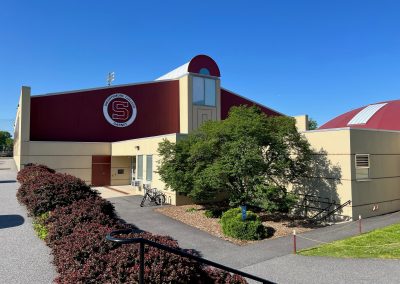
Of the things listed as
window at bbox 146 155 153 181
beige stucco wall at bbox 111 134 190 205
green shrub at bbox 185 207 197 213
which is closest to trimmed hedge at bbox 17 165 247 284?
green shrub at bbox 185 207 197 213

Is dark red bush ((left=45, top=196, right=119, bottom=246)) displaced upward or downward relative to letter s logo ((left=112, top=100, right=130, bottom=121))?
downward

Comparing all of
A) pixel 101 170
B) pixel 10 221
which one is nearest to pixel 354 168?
pixel 10 221

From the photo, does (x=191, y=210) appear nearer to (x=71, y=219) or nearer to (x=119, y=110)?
(x=71, y=219)

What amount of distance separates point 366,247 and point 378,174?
6.61 m

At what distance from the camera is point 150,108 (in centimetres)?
3366

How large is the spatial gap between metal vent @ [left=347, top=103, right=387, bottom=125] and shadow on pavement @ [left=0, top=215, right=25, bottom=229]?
27.2 meters

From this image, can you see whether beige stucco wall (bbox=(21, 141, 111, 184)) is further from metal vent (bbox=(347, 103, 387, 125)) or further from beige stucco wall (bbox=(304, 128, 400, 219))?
metal vent (bbox=(347, 103, 387, 125))

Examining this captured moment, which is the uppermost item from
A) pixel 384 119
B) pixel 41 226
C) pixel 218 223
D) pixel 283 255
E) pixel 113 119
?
pixel 113 119

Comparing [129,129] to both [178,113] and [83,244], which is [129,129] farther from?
[83,244]

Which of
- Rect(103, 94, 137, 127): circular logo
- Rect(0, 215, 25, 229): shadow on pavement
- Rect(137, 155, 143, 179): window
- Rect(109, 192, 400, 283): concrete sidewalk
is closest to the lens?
Rect(109, 192, 400, 283): concrete sidewalk

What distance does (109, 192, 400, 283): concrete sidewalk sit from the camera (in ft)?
30.3

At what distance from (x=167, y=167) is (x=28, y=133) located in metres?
16.7

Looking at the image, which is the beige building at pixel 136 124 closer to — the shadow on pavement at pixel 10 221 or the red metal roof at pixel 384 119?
the red metal roof at pixel 384 119

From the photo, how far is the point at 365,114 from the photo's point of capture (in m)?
29.5
